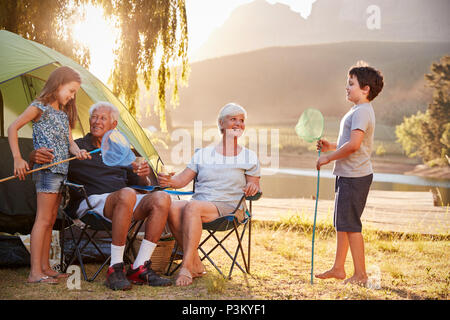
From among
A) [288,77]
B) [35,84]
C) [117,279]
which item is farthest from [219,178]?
[288,77]

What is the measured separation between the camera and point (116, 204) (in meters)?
2.41

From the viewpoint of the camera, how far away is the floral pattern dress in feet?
8.30

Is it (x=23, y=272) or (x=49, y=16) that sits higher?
(x=49, y=16)

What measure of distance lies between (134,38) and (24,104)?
2.10m

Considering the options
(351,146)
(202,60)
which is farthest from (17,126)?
(202,60)

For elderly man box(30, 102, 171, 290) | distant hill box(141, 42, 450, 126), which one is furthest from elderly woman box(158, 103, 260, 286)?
distant hill box(141, 42, 450, 126)

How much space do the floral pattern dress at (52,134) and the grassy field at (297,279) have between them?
26.0 inches

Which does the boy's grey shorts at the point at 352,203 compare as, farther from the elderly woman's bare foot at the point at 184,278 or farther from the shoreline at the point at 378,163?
the shoreline at the point at 378,163

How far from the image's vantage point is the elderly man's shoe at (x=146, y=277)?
7.87 feet

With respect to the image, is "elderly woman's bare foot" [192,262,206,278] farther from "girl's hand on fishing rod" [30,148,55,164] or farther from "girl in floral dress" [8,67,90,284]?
"girl's hand on fishing rod" [30,148,55,164]

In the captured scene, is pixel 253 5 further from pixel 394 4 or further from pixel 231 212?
pixel 231 212

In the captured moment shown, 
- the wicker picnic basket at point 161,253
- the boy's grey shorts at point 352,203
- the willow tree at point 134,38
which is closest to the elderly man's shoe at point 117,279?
the wicker picnic basket at point 161,253

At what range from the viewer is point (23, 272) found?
2.79 meters
